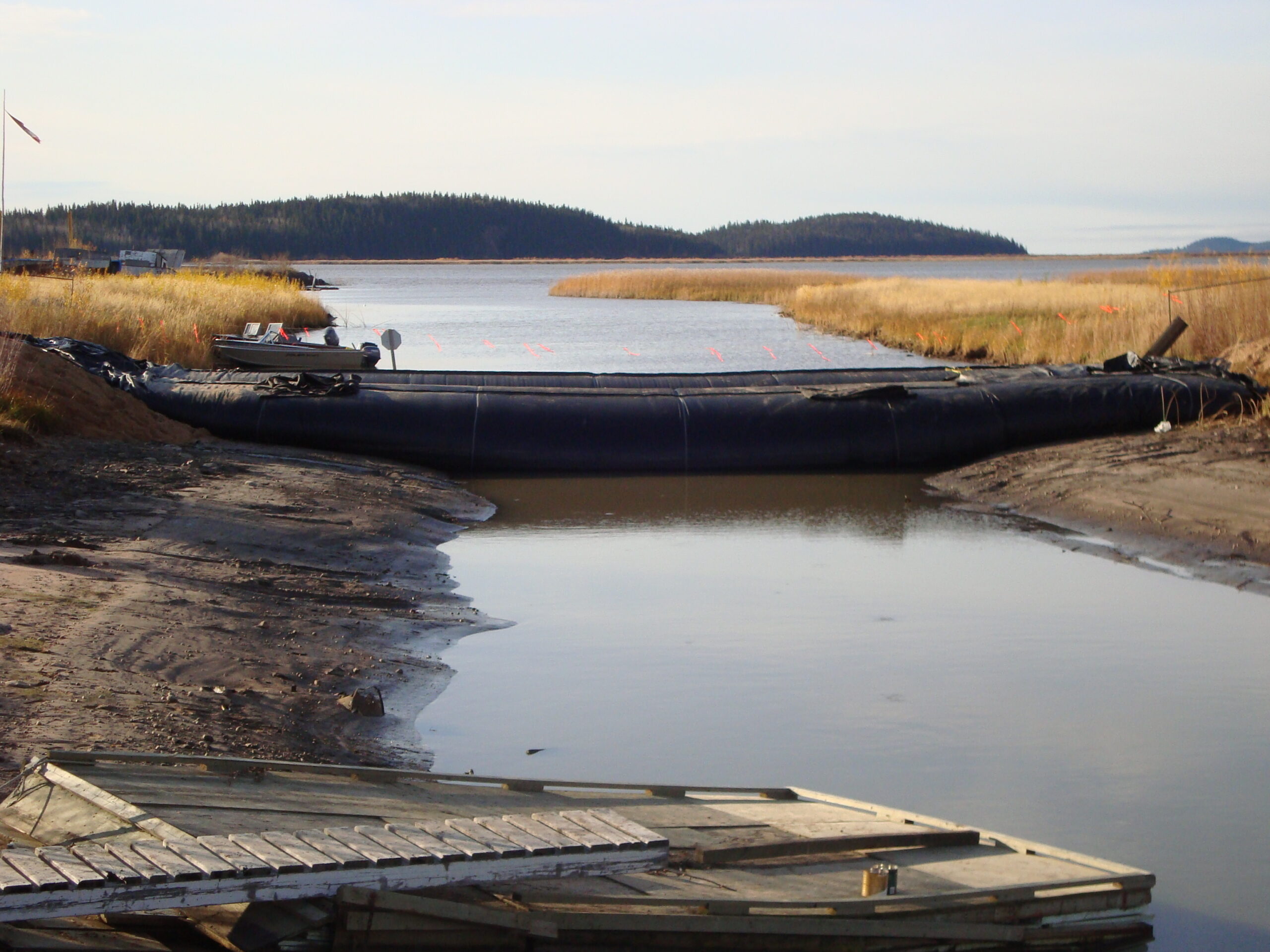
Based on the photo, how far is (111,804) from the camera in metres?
3.97

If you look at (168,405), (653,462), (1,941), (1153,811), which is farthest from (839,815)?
(168,405)

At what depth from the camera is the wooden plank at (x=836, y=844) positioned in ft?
14.1

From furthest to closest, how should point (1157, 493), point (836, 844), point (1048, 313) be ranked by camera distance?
1. point (1048, 313)
2. point (1157, 493)
3. point (836, 844)

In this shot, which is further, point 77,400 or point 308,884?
point 77,400

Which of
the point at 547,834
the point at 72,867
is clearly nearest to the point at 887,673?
the point at 547,834

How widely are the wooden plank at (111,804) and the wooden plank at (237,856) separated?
80 mm

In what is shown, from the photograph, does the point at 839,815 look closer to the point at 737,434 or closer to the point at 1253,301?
the point at 737,434

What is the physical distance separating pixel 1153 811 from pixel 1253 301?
14.6 metres

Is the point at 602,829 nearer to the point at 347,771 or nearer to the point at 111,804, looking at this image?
the point at 347,771

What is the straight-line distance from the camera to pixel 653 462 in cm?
1470

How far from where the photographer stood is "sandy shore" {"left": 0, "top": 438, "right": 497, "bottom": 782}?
569cm

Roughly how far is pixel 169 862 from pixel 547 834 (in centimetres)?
111

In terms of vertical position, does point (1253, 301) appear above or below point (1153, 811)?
above

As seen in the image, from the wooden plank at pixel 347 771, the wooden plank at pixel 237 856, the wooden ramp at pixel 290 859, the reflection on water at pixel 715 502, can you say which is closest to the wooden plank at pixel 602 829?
the wooden ramp at pixel 290 859
